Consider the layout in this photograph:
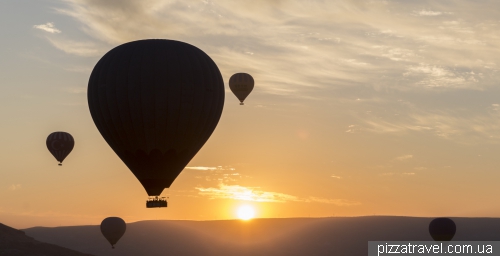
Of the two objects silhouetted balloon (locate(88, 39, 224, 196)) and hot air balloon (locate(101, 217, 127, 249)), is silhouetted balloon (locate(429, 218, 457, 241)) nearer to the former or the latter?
hot air balloon (locate(101, 217, 127, 249))

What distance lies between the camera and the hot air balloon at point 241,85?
338ft

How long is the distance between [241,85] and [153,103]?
105ft

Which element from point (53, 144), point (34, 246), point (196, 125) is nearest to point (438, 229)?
point (53, 144)

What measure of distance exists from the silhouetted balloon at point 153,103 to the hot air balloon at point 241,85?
28.0 metres

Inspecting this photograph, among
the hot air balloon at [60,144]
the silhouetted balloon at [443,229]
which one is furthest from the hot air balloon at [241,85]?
the silhouetted balloon at [443,229]

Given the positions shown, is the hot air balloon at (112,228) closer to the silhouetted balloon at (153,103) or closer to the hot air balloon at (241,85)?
the hot air balloon at (241,85)

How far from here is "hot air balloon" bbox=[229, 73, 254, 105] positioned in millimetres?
102938

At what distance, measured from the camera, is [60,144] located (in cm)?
11138

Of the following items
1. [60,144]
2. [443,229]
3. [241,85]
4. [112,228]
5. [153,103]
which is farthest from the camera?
[112,228]

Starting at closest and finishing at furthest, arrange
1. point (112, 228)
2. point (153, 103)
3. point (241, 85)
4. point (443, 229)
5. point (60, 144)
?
point (153, 103) < point (241, 85) < point (60, 144) < point (443, 229) < point (112, 228)

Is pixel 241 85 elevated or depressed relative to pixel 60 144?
elevated

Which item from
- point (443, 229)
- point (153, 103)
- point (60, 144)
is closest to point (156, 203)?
point (153, 103)

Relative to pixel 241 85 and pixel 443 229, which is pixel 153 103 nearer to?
pixel 241 85

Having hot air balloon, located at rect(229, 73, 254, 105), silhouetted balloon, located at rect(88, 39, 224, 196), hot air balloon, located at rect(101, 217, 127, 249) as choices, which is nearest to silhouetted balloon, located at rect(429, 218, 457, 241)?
hot air balloon, located at rect(229, 73, 254, 105)
